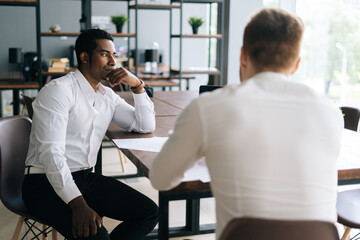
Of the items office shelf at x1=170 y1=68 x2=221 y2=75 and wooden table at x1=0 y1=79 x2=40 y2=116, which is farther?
office shelf at x1=170 y1=68 x2=221 y2=75

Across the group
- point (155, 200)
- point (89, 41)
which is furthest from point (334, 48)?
point (89, 41)

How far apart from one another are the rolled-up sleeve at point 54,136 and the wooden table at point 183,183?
247 mm

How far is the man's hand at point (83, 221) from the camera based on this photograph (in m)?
1.61

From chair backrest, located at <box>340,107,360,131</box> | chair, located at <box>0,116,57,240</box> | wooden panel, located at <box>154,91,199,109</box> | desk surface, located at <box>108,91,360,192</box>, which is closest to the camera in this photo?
desk surface, located at <box>108,91,360,192</box>

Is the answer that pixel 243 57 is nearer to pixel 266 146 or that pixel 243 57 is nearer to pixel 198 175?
pixel 266 146

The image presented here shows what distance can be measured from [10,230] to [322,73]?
4.04 metres

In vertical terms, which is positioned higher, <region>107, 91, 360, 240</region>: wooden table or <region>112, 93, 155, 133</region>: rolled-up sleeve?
<region>112, 93, 155, 133</region>: rolled-up sleeve

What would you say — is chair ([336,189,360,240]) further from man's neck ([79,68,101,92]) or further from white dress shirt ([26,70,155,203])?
man's neck ([79,68,101,92])

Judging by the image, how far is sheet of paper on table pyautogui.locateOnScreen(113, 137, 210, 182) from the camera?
1.41 metres

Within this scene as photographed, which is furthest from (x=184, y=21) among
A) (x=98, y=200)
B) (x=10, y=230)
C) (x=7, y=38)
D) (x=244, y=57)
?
(x=244, y=57)

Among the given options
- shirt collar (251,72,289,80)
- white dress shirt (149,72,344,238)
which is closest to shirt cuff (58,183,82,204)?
white dress shirt (149,72,344,238)

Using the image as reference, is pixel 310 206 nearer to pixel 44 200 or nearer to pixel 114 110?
pixel 44 200

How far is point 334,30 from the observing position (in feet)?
17.0

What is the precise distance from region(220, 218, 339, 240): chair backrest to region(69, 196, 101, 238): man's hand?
80cm
